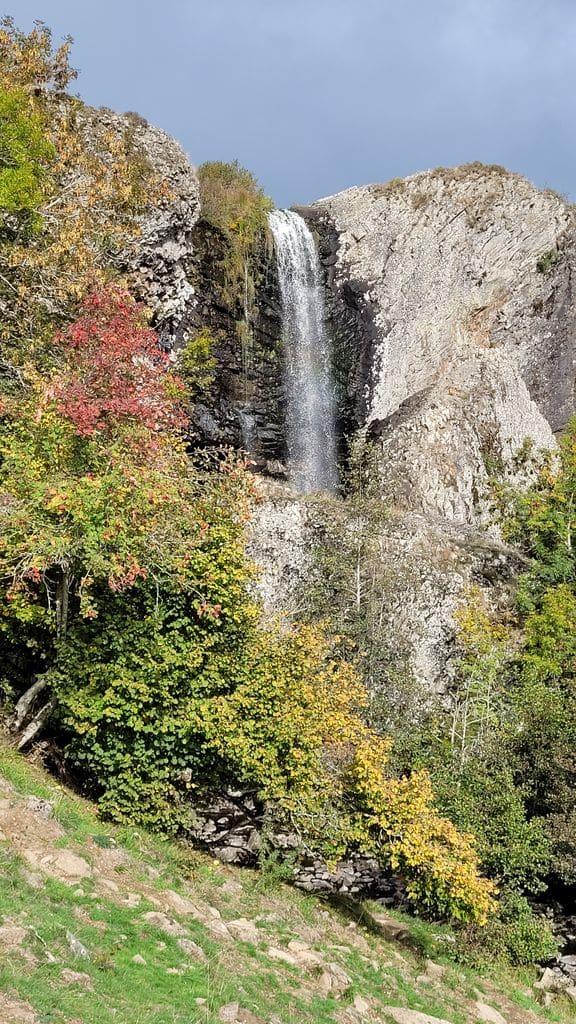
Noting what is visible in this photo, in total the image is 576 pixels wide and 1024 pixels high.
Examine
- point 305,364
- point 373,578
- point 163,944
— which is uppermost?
point 305,364

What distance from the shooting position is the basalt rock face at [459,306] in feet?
132

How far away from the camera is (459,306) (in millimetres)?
43781

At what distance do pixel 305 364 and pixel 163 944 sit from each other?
33.7 meters

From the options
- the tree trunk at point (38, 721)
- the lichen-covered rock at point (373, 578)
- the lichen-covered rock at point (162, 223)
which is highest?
the lichen-covered rock at point (162, 223)

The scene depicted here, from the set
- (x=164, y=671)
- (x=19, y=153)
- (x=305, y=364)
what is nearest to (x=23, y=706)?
(x=164, y=671)

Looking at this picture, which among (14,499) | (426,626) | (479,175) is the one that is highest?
(479,175)

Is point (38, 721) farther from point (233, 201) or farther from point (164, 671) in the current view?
point (233, 201)

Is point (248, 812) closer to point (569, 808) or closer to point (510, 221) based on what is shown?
point (569, 808)

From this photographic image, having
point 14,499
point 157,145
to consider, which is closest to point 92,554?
point 14,499

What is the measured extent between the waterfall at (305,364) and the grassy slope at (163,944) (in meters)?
24.5

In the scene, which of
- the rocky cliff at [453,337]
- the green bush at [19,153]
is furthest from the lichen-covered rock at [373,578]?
the green bush at [19,153]

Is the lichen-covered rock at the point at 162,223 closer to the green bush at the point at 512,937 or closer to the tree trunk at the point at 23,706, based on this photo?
the tree trunk at the point at 23,706

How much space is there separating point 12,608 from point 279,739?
225 inches

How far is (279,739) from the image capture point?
14555 millimetres
